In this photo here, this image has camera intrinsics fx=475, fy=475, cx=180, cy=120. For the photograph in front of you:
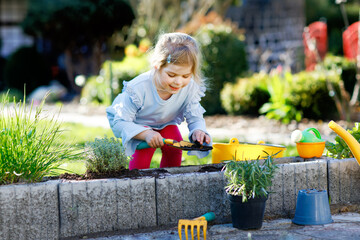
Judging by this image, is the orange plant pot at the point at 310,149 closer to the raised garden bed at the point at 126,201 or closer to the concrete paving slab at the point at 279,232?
the raised garden bed at the point at 126,201

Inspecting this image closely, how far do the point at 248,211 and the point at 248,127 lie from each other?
3.79 m

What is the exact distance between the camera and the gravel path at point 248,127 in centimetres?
522

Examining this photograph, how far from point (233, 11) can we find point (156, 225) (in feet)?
38.2

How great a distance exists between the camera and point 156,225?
2.51m

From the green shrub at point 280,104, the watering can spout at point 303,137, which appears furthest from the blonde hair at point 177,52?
the green shrub at point 280,104

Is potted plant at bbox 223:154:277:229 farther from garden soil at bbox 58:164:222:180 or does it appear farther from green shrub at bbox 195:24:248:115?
green shrub at bbox 195:24:248:115

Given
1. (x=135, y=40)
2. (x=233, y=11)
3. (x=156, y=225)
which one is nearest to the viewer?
(x=156, y=225)

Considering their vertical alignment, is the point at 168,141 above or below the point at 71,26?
below

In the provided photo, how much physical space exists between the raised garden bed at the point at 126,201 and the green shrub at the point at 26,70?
10.1 meters

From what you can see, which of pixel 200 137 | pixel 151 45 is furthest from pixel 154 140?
pixel 151 45

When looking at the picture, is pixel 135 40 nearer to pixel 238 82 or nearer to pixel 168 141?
pixel 238 82

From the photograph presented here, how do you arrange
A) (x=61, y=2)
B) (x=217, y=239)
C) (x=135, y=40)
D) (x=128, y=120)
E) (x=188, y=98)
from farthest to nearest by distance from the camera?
1. (x=135, y=40)
2. (x=61, y=2)
3. (x=188, y=98)
4. (x=128, y=120)
5. (x=217, y=239)

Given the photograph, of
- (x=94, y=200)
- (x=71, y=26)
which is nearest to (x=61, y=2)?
(x=71, y=26)

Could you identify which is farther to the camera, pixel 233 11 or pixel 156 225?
pixel 233 11
